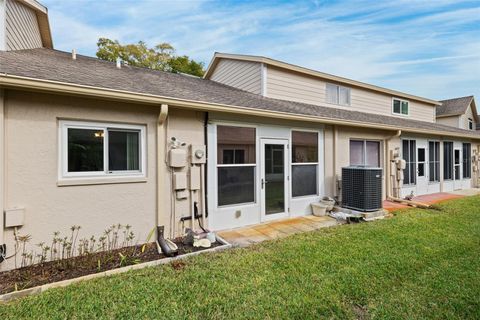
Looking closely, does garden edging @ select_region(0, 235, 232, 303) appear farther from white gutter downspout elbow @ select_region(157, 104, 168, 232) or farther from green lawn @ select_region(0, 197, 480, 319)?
white gutter downspout elbow @ select_region(157, 104, 168, 232)

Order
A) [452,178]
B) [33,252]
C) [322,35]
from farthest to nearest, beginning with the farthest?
[452,178], [322,35], [33,252]

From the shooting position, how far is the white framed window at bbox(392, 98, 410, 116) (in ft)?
38.5

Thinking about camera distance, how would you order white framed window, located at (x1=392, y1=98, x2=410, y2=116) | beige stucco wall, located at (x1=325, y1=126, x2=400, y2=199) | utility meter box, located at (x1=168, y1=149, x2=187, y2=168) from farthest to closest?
white framed window, located at (x1=392, y1=98, x2=410, y2=116)
beige stucco wall, located at (x1=325, y1=126, x2=400, y2=199)
utility meter box, located at (x1=168, y1=149, x2=187, y2=168)

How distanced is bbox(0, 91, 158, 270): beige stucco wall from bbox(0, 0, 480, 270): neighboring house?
1cm

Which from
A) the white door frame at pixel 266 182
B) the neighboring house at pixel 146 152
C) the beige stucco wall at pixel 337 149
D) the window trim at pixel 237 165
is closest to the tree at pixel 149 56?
the neighboring house at pixel 146 152

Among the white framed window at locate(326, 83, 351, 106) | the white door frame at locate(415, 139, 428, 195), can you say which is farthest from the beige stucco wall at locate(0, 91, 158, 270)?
the white door frame at locate(415, 139, 428, 195)

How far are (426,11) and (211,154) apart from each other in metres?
9.37

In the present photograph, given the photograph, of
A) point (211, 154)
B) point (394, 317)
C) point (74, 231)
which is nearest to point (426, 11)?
point (211, 154)

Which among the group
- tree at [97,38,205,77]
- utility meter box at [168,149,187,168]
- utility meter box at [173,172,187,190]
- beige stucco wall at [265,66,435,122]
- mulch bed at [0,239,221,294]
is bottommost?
mulch bed at [0,239,221,294]

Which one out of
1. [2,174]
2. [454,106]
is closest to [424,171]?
[454,106]

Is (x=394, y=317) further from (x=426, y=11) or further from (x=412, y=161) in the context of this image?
(x=426, y=11)

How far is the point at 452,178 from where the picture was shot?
11.1m

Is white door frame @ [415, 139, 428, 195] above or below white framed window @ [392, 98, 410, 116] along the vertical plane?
below

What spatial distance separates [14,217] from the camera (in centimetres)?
332
